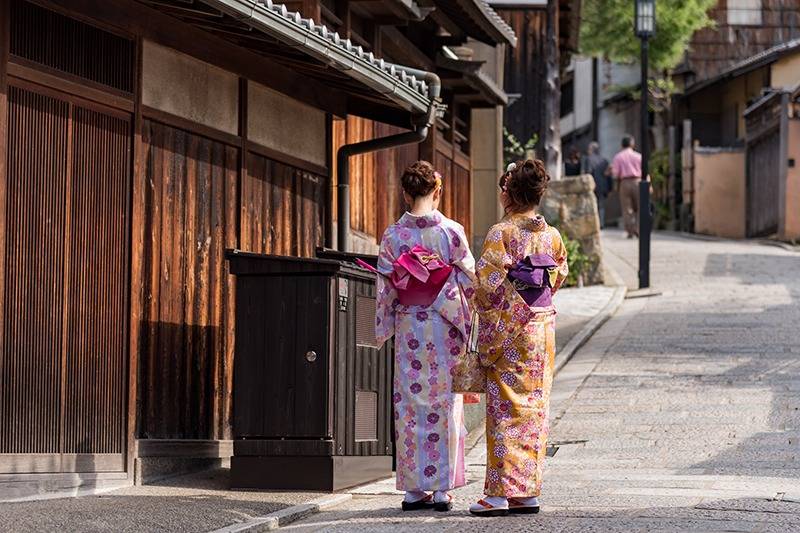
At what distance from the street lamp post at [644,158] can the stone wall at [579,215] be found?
0.90 metres

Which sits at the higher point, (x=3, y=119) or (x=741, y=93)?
(x=741, y=93)

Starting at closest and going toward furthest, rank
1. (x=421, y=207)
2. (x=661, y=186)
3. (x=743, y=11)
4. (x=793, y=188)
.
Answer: (x=421, y=207) → (x=793, y=188) → (x=661, y=186) → (x=743, y=11)

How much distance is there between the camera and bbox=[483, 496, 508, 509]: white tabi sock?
8.46m

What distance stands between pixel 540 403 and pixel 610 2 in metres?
31.7

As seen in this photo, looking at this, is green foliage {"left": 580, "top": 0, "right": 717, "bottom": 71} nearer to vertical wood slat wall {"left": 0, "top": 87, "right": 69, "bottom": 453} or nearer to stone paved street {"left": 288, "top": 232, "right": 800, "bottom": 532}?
stone paved street {"left": 288, "top": 232, "right": 800, "bottom": 532}

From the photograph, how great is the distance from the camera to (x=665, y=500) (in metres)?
8.76

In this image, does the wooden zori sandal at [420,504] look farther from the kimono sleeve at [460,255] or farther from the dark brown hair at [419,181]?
the dark brown hair at [419,181]

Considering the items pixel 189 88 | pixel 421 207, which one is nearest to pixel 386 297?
pixel 421 207

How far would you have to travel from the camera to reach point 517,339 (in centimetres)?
866

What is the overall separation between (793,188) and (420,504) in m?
25.7

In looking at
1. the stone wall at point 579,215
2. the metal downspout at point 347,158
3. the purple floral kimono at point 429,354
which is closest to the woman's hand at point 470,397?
the purple floral kimono at point 429,354

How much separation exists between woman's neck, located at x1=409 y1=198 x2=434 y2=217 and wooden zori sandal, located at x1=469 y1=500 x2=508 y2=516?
1.67m

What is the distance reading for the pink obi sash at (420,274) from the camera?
8859mm

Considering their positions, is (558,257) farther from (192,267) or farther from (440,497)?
(192,267)
